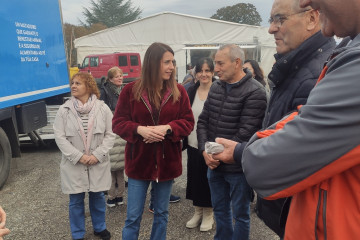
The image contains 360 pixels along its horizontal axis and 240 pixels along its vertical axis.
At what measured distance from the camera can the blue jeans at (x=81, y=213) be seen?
312 centimetres

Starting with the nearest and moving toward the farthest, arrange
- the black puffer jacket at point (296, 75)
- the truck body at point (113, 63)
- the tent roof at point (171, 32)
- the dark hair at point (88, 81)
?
the black puffer jacket at point (296, 75), the dark hair at point (88, 81), the truck body at point (113, 63), the tent roof at point (171, 32)

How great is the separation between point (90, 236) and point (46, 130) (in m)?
3.57

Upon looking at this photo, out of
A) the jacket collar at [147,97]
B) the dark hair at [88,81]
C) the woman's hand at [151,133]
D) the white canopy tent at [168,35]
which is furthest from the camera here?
the white canopy tent at [168,35]

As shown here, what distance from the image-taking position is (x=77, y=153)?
304 cm

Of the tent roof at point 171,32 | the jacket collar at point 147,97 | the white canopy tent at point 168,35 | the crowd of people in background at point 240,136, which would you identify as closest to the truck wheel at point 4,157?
the crowd of people in background at point 240,136

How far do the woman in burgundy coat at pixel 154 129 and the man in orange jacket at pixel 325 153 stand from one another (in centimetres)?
167

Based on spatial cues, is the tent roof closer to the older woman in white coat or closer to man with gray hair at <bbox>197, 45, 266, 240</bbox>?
the older woman in white coat

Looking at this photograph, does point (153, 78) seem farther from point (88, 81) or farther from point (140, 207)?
point (140, 207)

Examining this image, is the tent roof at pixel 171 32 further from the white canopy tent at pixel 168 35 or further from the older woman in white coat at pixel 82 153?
the older woman in white coat at pixel 82 153

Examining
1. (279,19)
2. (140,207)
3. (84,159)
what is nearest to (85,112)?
(84,159)

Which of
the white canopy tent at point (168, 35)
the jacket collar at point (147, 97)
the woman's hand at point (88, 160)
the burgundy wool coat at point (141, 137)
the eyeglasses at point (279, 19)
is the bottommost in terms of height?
the woman's hand at point (88, 160)

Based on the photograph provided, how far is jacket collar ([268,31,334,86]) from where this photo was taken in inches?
64.7

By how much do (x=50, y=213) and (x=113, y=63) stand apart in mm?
15609

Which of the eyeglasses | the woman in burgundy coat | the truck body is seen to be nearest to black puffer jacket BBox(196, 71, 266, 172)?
the woman in burgundy coat
